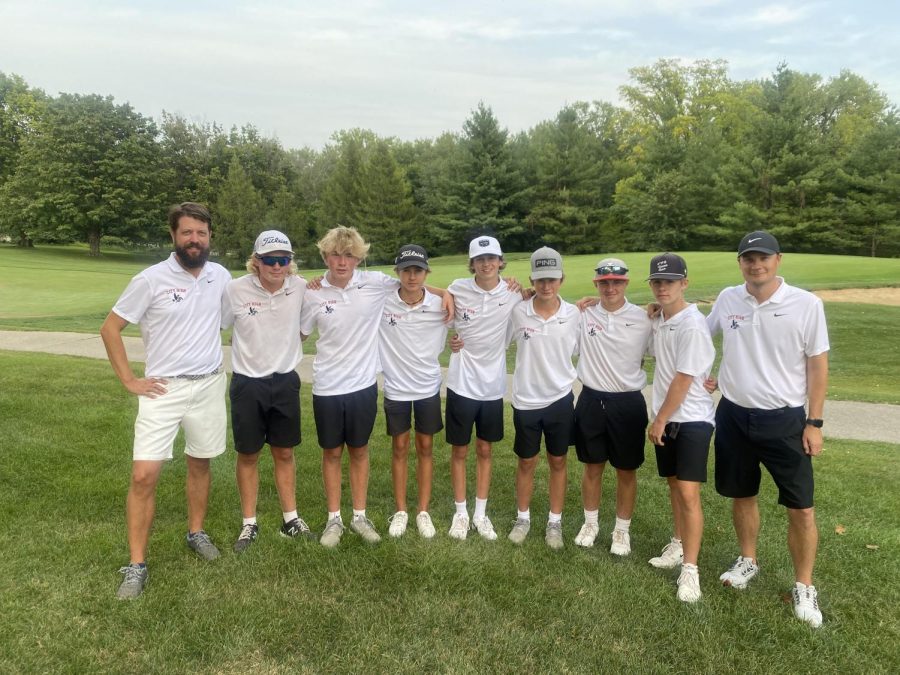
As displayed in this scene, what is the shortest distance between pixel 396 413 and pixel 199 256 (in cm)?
168

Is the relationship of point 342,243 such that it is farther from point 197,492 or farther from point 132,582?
point 132,582

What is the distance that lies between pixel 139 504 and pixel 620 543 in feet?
10.3

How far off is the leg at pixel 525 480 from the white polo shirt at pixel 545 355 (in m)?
0.44

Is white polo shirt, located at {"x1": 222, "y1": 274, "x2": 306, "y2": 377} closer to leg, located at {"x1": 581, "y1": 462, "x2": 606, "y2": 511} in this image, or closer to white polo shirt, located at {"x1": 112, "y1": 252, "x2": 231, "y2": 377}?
white polo shirt, located at {"x1": 112, "y1": 252, "x2": 231, "y2": 377}

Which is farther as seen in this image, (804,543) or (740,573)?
(740,573)

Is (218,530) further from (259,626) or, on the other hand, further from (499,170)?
(499,170)

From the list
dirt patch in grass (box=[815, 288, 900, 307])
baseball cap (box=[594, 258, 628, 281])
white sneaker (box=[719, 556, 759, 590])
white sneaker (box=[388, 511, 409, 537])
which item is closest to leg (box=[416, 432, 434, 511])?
white sneaker (box=[388, 511, 409, 537])

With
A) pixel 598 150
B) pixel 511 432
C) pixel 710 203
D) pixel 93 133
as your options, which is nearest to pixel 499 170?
pixel 598 150

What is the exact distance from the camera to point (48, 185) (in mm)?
43625

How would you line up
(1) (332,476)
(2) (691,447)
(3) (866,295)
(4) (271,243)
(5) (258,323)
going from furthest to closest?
(3) (866,295), (1) (332,476), (5) (258,323), (4) (271,243), (2) (691,447)

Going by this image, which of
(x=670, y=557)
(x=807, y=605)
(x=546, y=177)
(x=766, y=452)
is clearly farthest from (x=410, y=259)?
(x=546, y=177)

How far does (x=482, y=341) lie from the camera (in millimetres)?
4238

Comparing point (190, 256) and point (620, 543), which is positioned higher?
point (190, 256)

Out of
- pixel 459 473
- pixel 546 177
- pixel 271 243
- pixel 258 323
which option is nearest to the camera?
pixel 271 243
